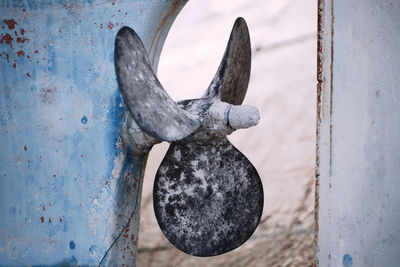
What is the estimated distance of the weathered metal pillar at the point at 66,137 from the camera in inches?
101

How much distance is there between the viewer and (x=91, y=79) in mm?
2635

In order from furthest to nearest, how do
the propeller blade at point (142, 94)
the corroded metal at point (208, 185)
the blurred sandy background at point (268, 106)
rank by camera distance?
the blurred sandy background at point (268, 106) → the corroded metal at point (208, 185) → the propeller blade at point (142, 94)

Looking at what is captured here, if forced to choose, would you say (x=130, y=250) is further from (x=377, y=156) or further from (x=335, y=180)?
(x=377, y=156)

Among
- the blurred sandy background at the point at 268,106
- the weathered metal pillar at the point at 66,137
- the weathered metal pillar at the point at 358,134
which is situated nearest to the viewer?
the weathered metal pillar at the point at 358,134

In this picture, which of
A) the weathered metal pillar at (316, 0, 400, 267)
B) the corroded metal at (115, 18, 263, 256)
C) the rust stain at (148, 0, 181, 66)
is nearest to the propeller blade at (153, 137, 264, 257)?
the corroded metal at (115, 18, 263, 256)

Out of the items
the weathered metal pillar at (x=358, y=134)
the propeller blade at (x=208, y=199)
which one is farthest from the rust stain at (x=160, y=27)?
the weathered metal pillar at (x=358, y=134)

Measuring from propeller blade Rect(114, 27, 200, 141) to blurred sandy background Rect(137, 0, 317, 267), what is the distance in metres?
1.90

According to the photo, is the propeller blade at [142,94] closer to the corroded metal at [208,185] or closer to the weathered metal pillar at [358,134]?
the corroded metal at [208,185]

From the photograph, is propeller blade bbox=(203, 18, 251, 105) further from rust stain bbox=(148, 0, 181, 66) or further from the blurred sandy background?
the blurred sandy background

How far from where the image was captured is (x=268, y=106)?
6324 millimetres

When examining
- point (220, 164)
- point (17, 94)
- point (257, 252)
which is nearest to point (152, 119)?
point (220, 164)

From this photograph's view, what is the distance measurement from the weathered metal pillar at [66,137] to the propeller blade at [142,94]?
0.50m

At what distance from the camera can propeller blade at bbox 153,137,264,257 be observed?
8.13 ft

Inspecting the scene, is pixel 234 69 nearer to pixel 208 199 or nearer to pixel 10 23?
pixel 208 199
